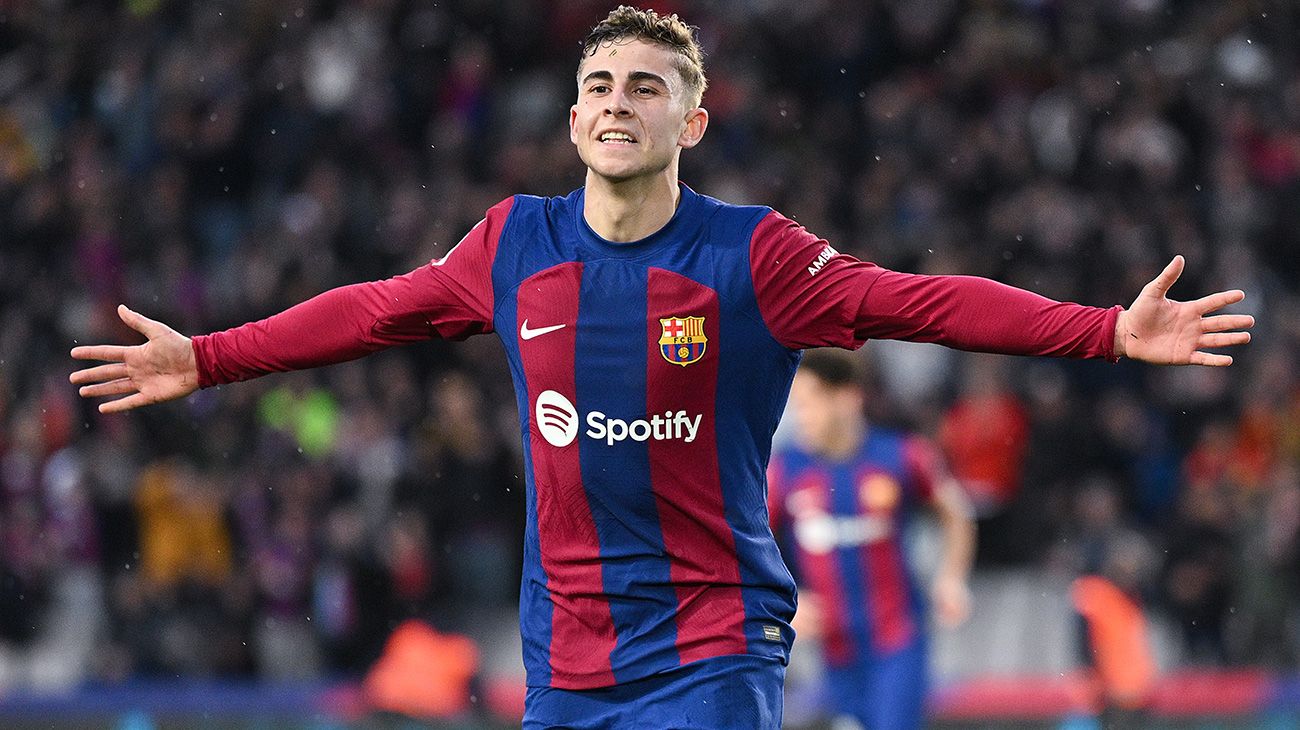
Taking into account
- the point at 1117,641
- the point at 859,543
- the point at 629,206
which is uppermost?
the point at 629,206

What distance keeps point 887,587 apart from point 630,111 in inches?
173

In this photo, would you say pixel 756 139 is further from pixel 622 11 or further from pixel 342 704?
pixel 622 11

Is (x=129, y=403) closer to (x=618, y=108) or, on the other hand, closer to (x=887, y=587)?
(x=618, y=108)

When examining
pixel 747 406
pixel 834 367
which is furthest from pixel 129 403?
pixel 834 367

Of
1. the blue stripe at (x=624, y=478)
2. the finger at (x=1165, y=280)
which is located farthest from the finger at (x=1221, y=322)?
the blue stripe at (x=624, y=478)

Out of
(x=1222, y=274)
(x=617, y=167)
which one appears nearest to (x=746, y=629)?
(x=617, y=167)

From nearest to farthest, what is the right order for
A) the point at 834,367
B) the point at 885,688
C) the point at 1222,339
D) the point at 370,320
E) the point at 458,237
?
the point at 1222,339 → the point at 370,320 → the point at 834,367 → the point at 885,688 → the point at 458,237

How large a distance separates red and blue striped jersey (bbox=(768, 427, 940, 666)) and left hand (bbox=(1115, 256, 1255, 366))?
428 cm

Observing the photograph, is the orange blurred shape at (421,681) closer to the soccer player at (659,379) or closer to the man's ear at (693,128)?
the soccer player at (659,379)

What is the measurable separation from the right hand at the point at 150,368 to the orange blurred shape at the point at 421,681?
5.67 metres

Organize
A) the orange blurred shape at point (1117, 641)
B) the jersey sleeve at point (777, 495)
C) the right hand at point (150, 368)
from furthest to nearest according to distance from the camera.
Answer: the orange blurred shape at point (1117, 641)
the jersey sleeve at point (777, 495)
the right hand at point (150, 368)

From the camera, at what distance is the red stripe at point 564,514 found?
465 cm

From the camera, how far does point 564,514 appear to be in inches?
186

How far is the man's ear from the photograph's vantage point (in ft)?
16.0
